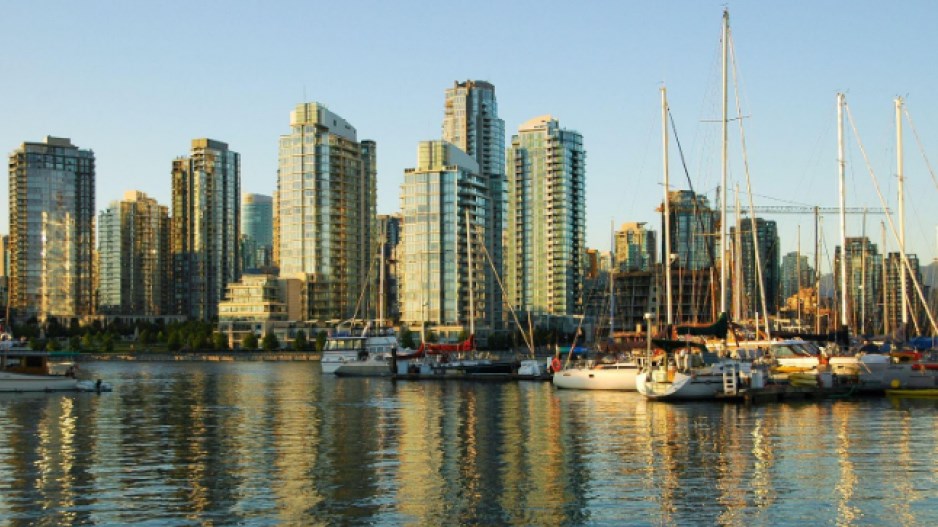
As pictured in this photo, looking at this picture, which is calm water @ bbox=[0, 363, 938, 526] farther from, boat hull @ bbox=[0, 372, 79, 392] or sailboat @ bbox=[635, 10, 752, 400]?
boat hull @ bbox=[0, 372, 79, 392]

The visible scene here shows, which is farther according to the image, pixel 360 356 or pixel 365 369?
pixel 360 356

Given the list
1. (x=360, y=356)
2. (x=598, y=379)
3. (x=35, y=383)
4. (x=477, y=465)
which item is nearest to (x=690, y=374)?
(x=598, y=379)

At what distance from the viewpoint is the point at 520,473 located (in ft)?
128

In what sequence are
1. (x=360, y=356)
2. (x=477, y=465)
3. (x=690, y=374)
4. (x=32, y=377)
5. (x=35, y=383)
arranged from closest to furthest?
(x=477, y=465) → (x=690, y=374) → (x=32, y=377) → (x=35, y=383) → (x=360, y=356)

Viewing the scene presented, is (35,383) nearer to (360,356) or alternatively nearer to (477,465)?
(360,356)

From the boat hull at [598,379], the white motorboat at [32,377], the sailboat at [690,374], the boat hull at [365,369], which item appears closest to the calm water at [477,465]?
the sailboat at [690,374]

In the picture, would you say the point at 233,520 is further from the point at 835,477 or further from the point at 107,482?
the point at 835,477

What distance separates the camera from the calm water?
31.8 meters

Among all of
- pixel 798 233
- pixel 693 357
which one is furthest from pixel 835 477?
pixel 798 233

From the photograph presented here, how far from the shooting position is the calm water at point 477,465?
31.8 metres

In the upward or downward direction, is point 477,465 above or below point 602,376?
below

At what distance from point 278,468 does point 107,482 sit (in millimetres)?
6035

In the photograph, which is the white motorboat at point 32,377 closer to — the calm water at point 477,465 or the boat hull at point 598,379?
the calm water at point 477,465

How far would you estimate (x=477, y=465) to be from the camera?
41.2 meters
